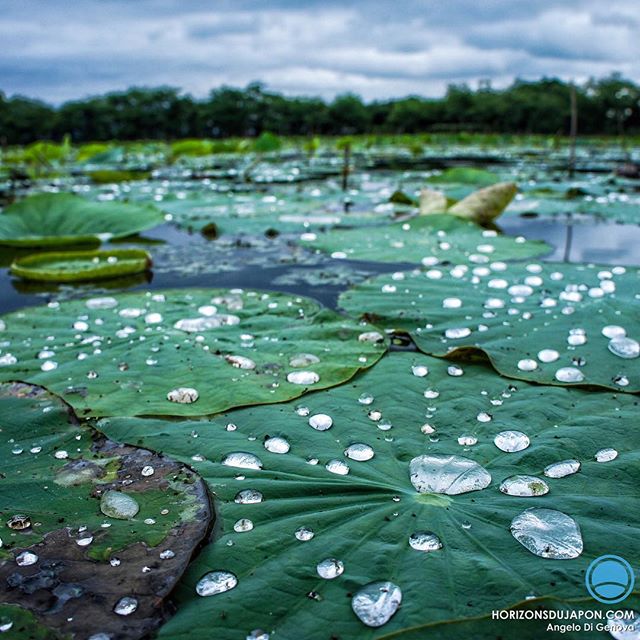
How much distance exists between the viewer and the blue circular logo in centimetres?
75

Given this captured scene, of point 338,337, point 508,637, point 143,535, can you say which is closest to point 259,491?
point 143,535

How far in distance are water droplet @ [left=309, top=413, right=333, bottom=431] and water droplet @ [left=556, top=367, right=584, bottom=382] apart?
2.04 feet

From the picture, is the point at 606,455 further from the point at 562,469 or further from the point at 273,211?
the point at 273,211

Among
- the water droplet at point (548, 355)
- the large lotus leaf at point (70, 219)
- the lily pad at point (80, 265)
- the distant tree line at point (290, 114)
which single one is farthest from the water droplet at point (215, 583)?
the distant tree line at point (290, 114)

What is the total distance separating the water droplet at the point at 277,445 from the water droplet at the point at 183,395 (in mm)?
278

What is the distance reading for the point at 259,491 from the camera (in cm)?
99

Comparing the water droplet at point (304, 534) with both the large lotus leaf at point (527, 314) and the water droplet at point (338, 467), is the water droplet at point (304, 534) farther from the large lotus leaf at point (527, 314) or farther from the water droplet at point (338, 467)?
the large lotus leaf at point (527, 314)

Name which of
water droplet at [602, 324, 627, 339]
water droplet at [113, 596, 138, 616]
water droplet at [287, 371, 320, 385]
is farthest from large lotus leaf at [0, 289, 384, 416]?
water droplet at [602, 324, 627, 339]

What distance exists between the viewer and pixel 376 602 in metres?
0.76

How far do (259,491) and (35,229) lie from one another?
2716mm

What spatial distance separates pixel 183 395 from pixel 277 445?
34cm

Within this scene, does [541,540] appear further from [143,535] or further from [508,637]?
[143,535]

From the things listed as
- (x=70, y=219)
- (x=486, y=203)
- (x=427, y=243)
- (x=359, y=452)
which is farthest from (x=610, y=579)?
(x=70, y=219)

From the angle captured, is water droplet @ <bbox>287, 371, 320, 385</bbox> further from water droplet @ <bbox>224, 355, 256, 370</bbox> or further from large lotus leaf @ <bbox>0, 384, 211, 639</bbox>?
large lotus leaf @ <bbox>0, 384, 211, 639</bbox>
